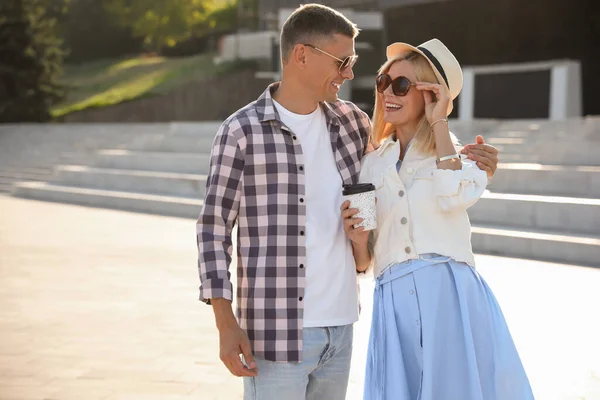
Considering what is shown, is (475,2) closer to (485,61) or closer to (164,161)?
(485,61)

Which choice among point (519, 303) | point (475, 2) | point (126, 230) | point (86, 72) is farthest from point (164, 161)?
point (86, 72)

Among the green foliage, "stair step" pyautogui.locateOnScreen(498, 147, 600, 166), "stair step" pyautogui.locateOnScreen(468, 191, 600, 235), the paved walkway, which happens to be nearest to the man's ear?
the paved walkway

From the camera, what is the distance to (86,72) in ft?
170

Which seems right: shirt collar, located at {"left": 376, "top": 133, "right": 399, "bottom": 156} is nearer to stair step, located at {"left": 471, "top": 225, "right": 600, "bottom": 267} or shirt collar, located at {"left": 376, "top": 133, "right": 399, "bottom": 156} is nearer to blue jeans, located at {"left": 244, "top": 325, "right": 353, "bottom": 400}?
blue jeans, located at {"left": 244, "top": 325, "right": 353, "bottom": 400}

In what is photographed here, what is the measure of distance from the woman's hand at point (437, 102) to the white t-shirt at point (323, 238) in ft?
1.19

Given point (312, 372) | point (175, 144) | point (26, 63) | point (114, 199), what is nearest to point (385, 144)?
point (312, 372)

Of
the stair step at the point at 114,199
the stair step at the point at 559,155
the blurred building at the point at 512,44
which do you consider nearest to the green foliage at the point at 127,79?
the blurred building at the point at 512,44

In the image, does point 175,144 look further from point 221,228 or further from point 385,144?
point 221,228

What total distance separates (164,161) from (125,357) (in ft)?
40.5

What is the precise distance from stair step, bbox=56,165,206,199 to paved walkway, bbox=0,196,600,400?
446 cm

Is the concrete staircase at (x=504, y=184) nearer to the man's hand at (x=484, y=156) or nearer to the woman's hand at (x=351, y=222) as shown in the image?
the man's hand at (x=484, y=156)

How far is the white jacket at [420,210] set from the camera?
2.77 m

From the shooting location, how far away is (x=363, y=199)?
8.32 feet

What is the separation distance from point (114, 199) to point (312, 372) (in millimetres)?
13554
